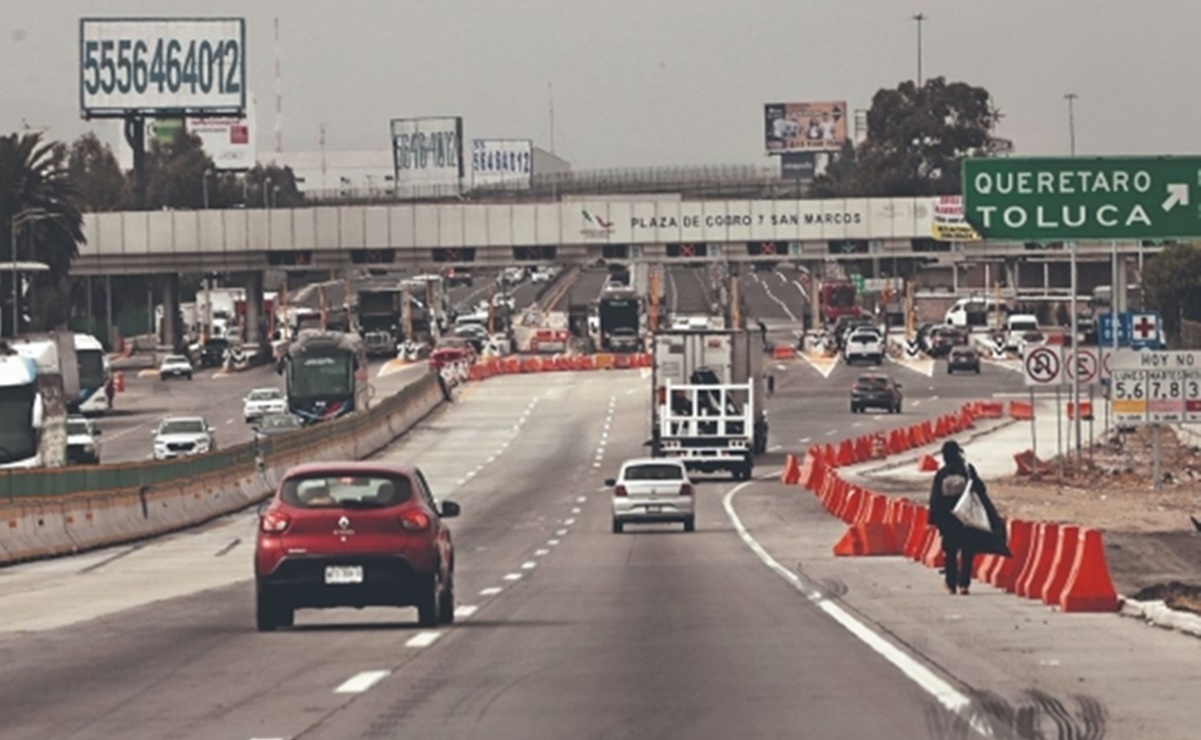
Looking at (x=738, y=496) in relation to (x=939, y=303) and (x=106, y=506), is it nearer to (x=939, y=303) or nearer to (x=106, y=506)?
(x=106, y=506)

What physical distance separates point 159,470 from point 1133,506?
674 inches

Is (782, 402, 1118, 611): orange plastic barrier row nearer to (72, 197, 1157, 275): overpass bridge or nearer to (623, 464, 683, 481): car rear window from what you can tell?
(623, 464, 683, 481): car rear window

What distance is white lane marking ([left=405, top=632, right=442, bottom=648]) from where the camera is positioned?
19.6 m

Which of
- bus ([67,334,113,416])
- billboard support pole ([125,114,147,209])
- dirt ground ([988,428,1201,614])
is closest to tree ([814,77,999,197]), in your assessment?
billboard support pole ([125,114,147,209])

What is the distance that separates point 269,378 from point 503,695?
4287 inches

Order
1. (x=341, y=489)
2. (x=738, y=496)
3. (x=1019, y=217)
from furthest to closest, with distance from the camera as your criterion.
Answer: (x=738, y=496)
(x=1019, y=217)
(x=341, y=489)

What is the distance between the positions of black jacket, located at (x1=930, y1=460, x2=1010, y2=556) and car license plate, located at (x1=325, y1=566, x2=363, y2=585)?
22.2ft

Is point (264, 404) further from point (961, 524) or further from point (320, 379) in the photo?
point (961, 524)

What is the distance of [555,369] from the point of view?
121125 millimetres

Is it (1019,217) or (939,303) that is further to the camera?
(939,303)

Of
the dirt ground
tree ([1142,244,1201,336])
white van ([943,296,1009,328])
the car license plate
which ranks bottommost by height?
the dirt ground

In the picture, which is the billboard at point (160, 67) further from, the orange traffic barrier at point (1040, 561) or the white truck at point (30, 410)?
the orange traffic barrier at point (1040, 561)

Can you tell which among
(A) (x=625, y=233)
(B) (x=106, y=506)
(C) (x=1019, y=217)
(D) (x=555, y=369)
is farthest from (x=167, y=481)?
(A) (x=625, y=233)

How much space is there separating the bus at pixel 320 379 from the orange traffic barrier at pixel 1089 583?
6088 cm
